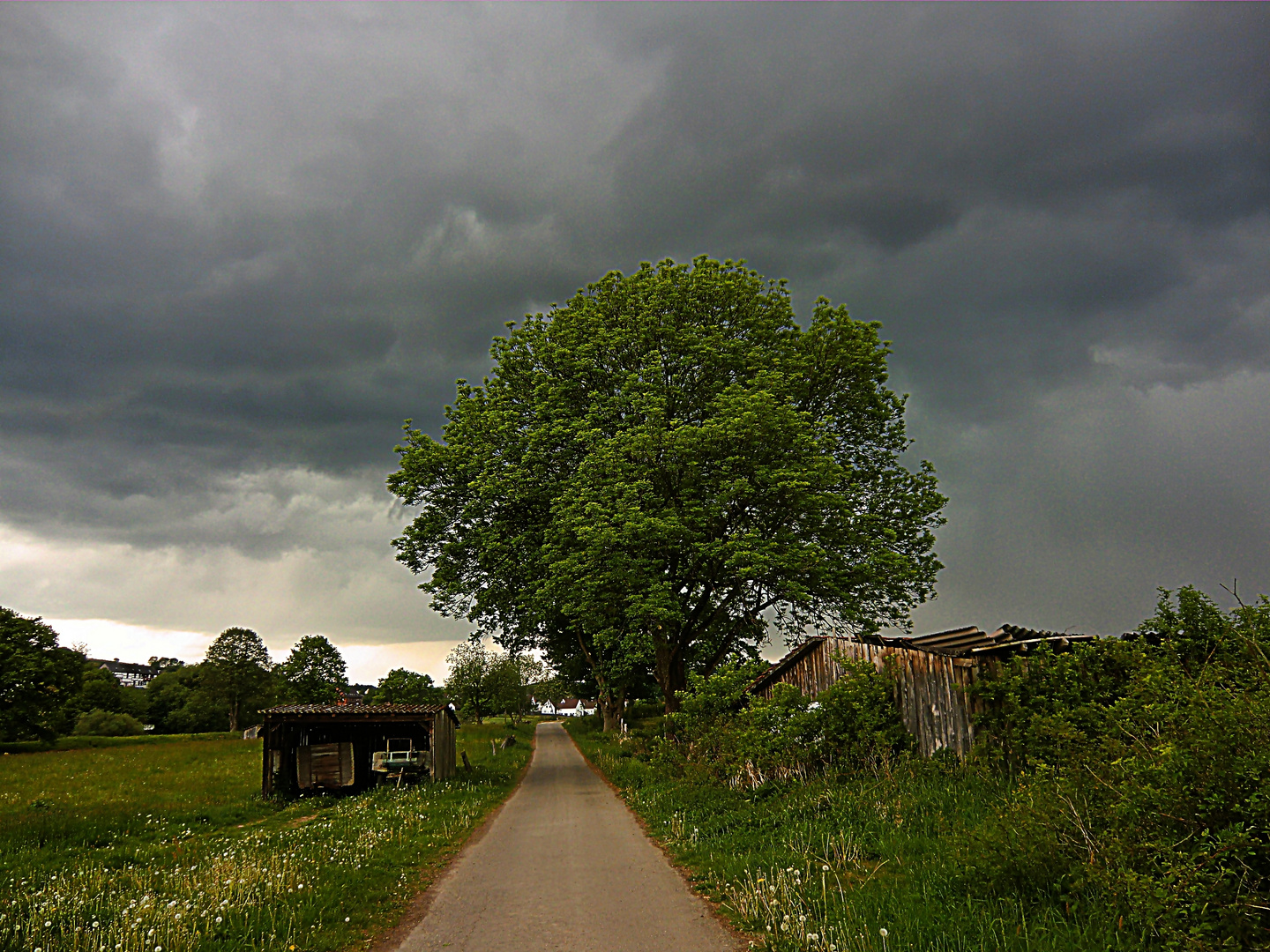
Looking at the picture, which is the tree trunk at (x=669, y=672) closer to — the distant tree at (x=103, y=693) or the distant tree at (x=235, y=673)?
the distant tree at (x=103, y=693)

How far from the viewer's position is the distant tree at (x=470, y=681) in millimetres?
72312

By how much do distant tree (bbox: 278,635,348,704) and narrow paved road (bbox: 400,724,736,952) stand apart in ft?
182

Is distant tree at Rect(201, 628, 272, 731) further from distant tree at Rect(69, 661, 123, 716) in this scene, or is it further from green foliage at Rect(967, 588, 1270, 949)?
green foliage at Rect(967, 588, 1270, 949)

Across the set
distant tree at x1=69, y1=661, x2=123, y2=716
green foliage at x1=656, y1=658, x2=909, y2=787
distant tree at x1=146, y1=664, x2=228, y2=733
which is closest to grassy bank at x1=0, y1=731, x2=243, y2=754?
distant tree at x1=69, y1=661, x2=123, y2=716

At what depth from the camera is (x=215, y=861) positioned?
37.3 feet

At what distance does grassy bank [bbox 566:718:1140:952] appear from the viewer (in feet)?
20.5

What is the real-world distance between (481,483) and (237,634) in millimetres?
92596

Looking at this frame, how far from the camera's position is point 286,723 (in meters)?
24.0

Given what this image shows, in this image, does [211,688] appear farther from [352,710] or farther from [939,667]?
[939,667]

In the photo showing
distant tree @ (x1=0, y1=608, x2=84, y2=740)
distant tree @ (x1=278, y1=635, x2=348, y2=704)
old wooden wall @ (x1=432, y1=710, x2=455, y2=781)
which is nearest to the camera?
distant tree @ (x1=0, y1=608, x2=84, y2=740)

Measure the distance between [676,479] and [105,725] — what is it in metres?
80.6

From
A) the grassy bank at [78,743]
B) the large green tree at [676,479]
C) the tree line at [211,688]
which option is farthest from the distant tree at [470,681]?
the large green tree at [676,479]

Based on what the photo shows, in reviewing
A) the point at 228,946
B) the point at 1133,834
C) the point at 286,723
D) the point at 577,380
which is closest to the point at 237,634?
the point at 286,723

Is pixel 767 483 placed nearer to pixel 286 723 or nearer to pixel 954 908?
pixel 954 908
